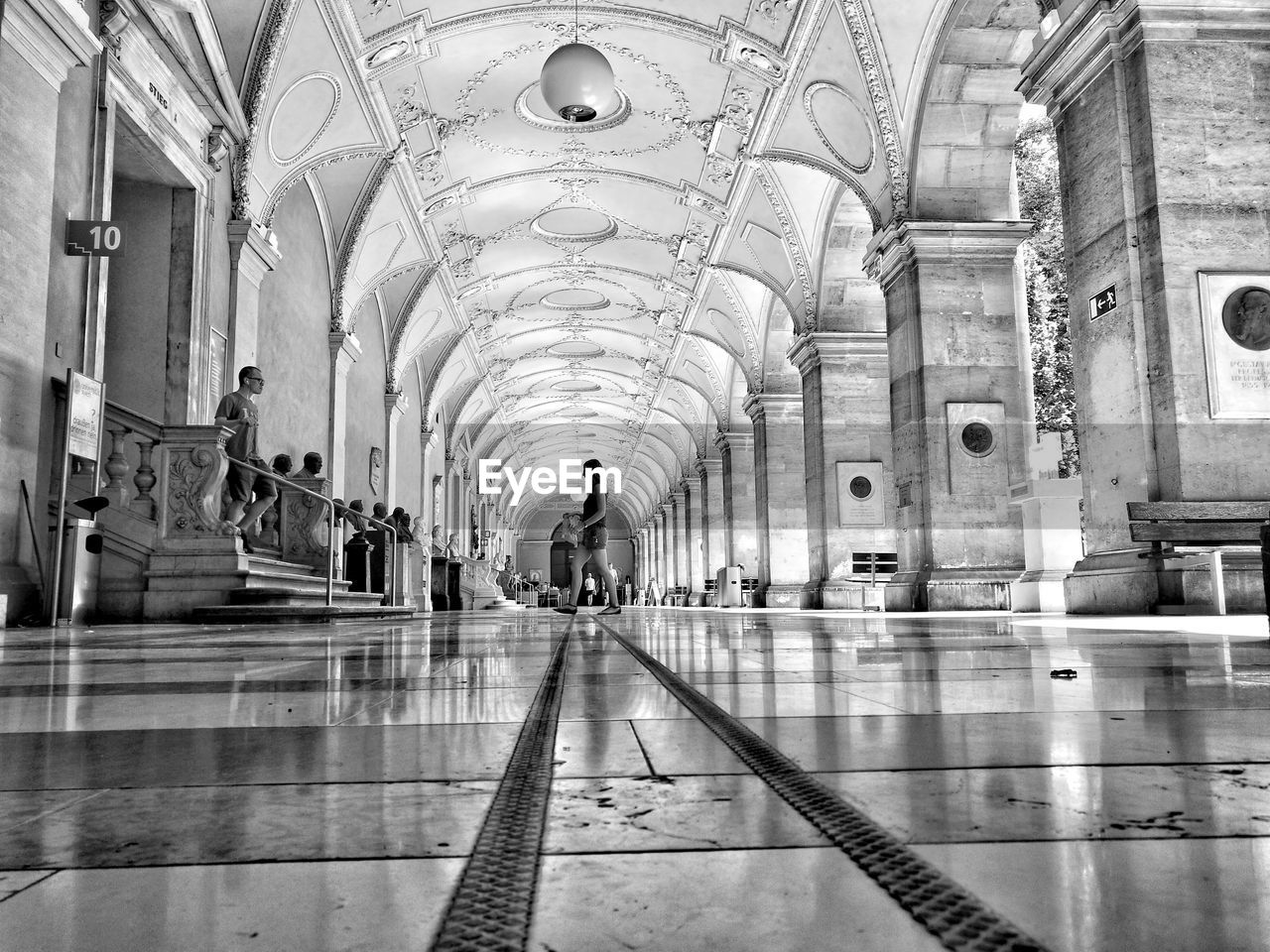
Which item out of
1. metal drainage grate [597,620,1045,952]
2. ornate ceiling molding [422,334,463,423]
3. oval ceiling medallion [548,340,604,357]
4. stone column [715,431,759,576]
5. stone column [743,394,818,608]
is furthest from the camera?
oval ceiling medallion [548,340,604,357]

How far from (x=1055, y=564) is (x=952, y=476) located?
158 cm

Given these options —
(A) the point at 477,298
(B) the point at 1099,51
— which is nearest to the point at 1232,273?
(B) the point at 1099,51

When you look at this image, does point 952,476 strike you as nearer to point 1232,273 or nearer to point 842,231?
point 1232,273

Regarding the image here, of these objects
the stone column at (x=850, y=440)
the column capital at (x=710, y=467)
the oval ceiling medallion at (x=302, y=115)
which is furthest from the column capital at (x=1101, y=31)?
the column capital at (x=710, y=467)

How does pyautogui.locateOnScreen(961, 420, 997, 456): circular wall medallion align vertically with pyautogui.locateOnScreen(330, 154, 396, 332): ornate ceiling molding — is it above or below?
below

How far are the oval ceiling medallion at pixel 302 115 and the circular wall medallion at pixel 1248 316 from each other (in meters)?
9.91

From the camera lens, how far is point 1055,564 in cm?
1056

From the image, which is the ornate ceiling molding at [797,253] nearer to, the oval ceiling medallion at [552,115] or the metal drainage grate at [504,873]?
the oval ceiling medallion at [552,115]

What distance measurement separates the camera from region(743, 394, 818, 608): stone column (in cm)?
1997

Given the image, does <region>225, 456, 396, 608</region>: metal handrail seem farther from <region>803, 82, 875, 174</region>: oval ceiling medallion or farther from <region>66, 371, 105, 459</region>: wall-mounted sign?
<region>803, 82, 875, 174</region>: oval ceiling medallion

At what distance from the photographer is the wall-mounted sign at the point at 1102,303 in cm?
758

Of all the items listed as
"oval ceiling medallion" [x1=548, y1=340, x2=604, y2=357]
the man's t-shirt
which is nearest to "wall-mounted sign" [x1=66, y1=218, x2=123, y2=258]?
the man's t-shirt

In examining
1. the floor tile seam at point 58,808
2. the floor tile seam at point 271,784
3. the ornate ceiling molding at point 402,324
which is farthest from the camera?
the ornate ceiling molding at point 402,324

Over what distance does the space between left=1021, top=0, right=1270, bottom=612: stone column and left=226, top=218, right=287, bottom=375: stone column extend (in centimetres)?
867
